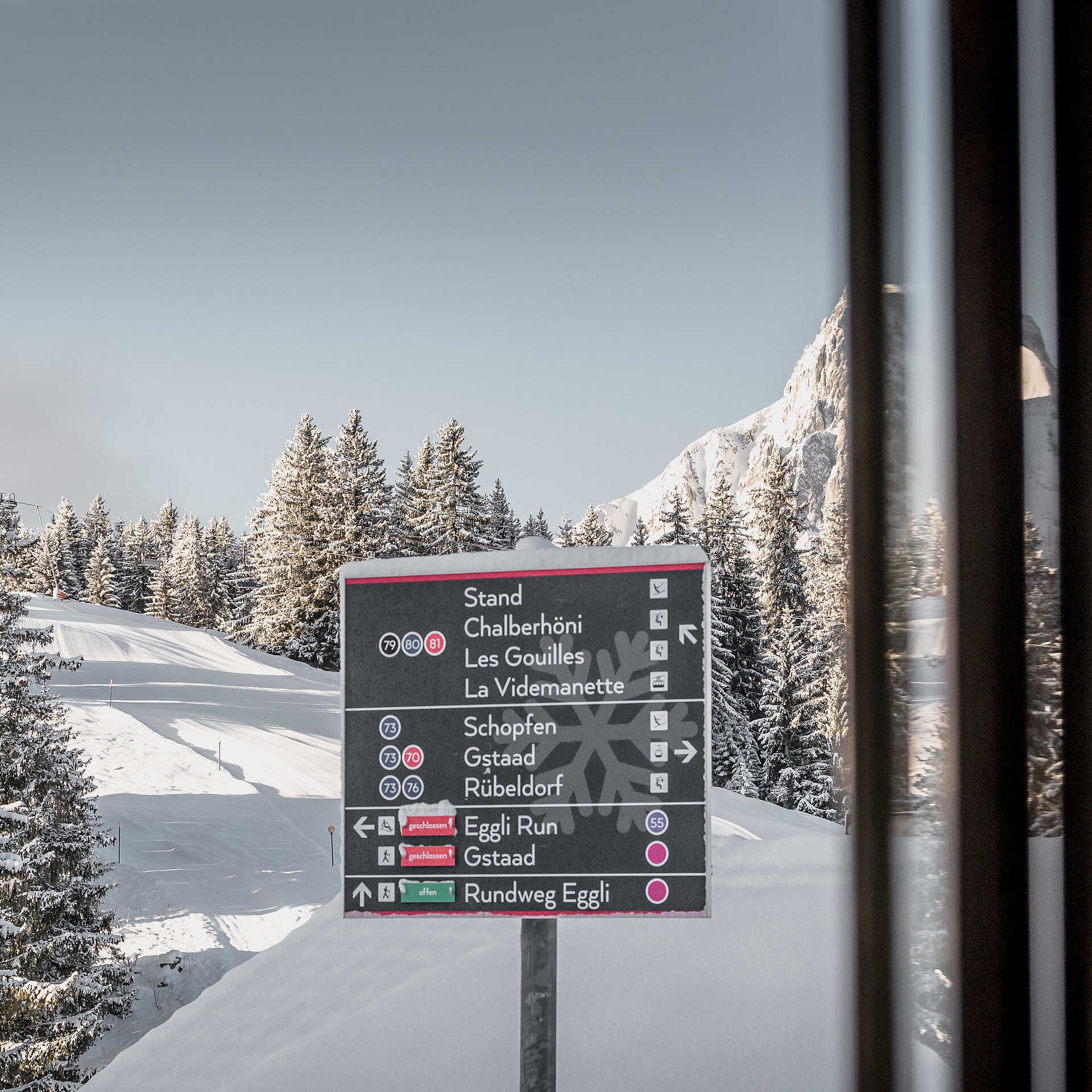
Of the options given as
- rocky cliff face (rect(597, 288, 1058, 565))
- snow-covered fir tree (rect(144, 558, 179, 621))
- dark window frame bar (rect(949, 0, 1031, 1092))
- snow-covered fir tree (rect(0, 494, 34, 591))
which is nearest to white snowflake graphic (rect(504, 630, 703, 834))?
rocky cliff face (rect(597, 288, 1058, 565))

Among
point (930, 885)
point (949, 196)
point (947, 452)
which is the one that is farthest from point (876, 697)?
point (949, 196)

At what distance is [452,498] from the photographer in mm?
33844

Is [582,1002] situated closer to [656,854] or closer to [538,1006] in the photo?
[538,1006]

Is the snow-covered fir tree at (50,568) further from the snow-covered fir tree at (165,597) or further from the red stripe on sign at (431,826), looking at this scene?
the red stripe on sign at (431,826)

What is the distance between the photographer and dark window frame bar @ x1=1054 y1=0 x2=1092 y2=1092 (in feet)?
3.64

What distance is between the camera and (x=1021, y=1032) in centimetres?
112

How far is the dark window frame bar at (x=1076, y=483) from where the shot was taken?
1109 mm

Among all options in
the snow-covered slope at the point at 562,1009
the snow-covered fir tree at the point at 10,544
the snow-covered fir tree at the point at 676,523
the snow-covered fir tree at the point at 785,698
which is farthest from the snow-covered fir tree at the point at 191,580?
the snow-covered slope at the point at 562,1009

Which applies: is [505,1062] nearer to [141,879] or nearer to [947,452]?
[947,452]

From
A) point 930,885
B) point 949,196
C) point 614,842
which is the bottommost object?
point 614,842

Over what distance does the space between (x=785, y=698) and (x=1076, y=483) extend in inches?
844

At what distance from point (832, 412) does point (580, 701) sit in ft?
6.98

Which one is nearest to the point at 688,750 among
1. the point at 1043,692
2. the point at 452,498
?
the point at 1043,692

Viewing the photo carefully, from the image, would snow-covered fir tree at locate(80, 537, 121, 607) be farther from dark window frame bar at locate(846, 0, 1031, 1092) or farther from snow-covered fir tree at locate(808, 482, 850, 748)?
dark window frame bar at locate(846, 0, 1031, 1092)
